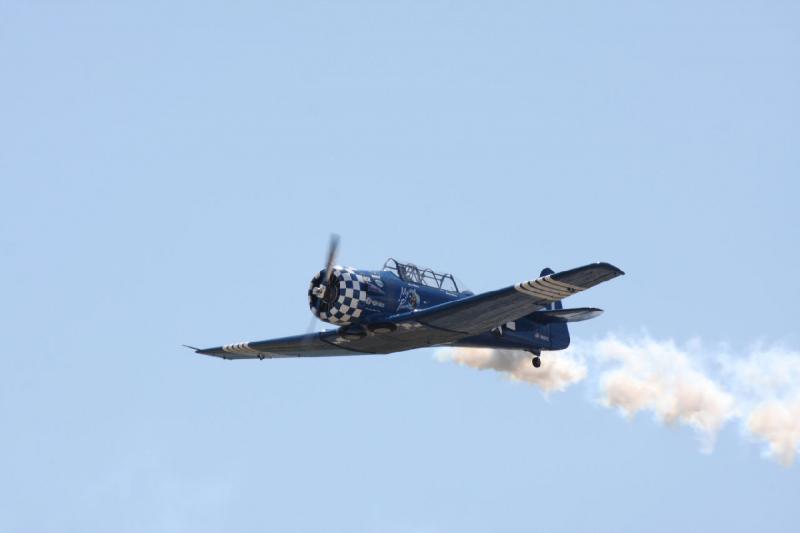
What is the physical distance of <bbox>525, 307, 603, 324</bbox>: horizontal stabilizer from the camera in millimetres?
34469

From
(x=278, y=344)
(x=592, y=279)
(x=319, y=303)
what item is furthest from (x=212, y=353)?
(x=592, y=279)

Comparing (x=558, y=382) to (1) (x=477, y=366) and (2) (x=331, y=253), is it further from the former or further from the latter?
(2) (x=331, y=253)

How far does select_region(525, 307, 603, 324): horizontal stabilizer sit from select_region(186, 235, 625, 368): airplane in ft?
0.08

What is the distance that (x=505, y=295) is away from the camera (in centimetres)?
3102

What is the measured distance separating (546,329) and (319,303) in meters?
7.13

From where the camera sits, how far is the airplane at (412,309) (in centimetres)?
3127

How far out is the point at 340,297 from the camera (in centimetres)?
3198

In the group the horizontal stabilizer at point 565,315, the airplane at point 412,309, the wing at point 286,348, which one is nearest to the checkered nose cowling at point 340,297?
the airplane at point 412,309

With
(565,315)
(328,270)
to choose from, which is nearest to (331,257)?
(328,270)

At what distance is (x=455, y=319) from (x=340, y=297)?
2670 millimetres

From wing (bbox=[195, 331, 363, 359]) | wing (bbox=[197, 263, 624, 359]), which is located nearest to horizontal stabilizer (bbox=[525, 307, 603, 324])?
wing (bbox=[197, 263, 624, 359])

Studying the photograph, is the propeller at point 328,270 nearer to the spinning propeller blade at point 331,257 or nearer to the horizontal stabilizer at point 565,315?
the spinning propeller blade at point 331,257

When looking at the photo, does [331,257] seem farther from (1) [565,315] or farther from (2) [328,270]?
(1) [565,315]

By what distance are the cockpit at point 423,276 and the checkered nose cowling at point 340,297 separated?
4.21ft
